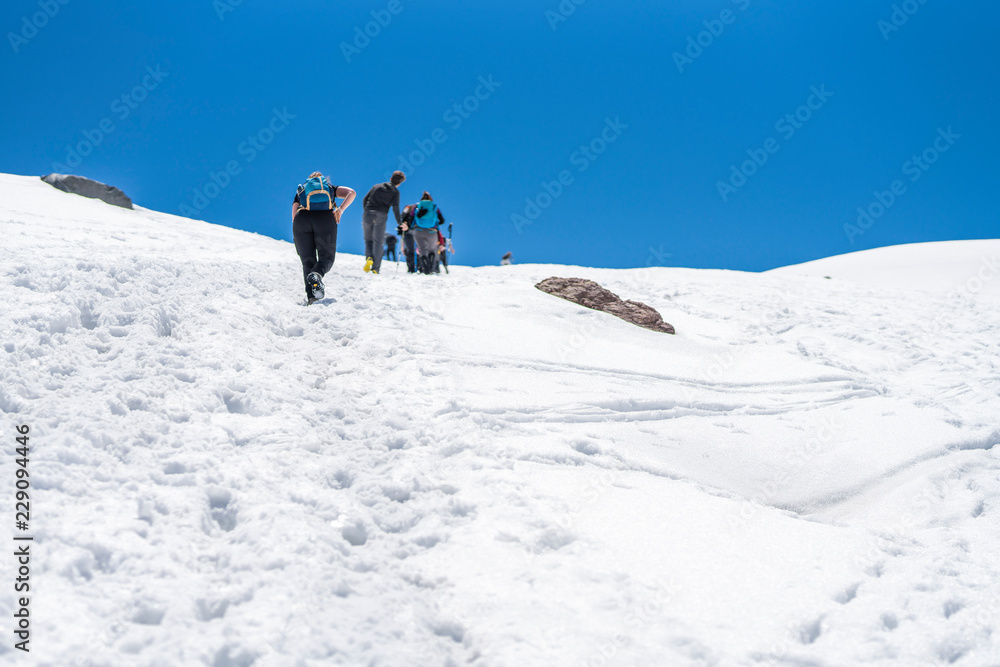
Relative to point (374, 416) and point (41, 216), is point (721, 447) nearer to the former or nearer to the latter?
point (374, 416)

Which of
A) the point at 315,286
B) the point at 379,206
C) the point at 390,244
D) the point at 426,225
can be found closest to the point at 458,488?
the point at 315,286

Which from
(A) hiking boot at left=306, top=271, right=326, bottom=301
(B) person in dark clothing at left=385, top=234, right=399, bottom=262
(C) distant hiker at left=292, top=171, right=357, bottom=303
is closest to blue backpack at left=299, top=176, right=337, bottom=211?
(C) distant hiker at left=292, top=171, right=357, bottom=303

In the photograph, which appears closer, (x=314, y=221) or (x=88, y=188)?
(x=314, y=221)

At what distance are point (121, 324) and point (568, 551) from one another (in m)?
4.48

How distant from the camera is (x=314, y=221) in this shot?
7.66 meters

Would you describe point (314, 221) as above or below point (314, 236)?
above

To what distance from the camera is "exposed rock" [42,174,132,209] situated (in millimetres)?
19078

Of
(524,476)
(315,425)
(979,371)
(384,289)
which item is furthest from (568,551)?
(979,371)

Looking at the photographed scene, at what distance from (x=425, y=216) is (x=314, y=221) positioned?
4.91 m

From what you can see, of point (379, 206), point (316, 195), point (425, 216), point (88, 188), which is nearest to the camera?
point (316, 195)

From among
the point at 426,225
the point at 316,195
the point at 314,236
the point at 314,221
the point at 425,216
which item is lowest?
the point at 314,236

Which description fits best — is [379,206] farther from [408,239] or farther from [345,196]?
[345,196]

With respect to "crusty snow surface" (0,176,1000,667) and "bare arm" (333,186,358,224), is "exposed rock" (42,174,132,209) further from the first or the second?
"bare arm" (333,186,358,224)

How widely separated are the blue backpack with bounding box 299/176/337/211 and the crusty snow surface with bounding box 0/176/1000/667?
1.22 m
